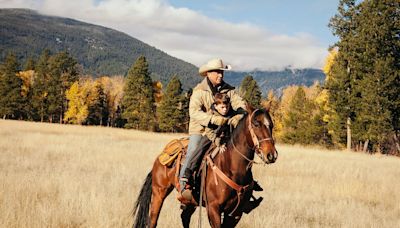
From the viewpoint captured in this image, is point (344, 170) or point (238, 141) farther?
point (344, 170)

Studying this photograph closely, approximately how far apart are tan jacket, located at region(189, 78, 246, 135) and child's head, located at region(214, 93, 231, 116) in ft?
0.66

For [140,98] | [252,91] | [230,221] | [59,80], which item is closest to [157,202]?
[230,221]

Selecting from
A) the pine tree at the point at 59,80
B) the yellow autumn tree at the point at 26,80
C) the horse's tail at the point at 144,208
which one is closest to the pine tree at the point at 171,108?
the pine tree at the point at 59,80

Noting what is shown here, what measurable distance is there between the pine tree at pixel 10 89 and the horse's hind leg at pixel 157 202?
58.5m

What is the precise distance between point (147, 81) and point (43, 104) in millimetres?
17724

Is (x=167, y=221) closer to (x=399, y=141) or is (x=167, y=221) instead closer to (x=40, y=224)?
(x=40, y=224)

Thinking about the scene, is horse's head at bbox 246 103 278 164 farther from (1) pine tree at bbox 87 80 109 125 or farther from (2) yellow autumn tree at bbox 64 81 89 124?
(1) pine tree at bbox 87 80 109 125

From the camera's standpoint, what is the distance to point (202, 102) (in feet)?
18.7

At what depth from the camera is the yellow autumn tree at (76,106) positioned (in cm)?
5897

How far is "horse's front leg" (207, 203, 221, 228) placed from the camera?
5.12m

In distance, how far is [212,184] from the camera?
5371mm

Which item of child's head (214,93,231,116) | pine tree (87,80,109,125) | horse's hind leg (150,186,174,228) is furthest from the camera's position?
pine tree (87,80,109,125)

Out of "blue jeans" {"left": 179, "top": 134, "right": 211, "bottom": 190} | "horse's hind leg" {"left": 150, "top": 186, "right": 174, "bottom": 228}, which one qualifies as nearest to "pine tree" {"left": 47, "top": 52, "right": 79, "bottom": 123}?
"horse's hind leg" {"left": 150, "top": 186, "right": 174, "bottom": 228}

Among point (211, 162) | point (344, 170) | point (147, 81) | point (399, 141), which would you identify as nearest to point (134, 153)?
point (344, 170)
